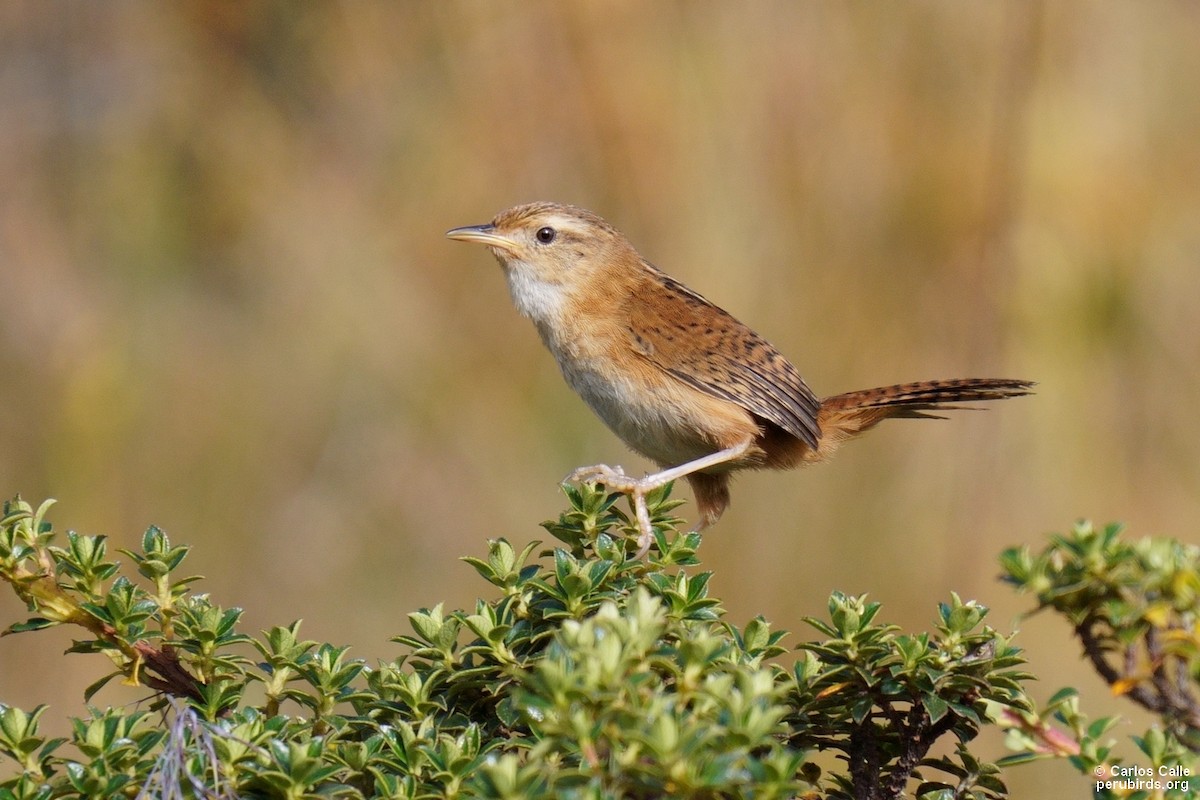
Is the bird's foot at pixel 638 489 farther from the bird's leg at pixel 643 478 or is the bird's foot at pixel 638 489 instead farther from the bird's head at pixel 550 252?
the bird's head at pixel 550 252

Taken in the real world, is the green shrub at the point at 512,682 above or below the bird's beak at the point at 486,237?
below

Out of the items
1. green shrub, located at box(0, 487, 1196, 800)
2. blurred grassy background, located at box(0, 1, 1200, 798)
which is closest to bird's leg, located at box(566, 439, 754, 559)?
green shrub, located at box(0, 487, 1196, 800)

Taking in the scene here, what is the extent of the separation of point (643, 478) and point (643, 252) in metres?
2.44

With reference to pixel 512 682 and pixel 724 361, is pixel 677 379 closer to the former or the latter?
pixel 724 361

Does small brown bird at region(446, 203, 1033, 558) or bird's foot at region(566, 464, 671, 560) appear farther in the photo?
small brown bird at region(446, 203, 1033, 558)

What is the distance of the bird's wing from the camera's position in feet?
12.6

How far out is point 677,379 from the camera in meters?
3.88

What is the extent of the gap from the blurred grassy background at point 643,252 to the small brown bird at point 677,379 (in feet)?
5.83

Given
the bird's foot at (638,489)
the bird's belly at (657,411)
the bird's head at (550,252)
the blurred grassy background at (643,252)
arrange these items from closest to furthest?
the bird's foot at (638,489) → the bird's belly at (657,411) → the bird's head at (550,252) → the blurred grassy background at (643,252)

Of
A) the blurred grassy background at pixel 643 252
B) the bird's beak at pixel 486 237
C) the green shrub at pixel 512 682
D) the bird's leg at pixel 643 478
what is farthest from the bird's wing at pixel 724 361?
the blurred grassy background at pixel 643 252

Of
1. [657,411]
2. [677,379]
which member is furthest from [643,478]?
[677,379]

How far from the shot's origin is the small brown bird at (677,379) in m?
3.84

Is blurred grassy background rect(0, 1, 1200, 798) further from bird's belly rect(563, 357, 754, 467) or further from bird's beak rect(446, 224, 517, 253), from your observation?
bird's belly rect(563, 357, 754, 467)

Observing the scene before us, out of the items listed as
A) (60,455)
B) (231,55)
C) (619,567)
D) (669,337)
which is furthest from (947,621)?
(231,55)
